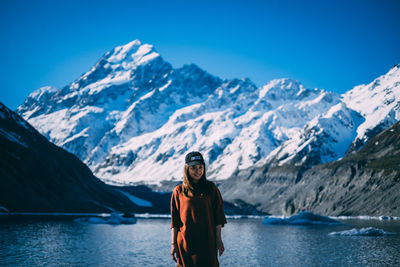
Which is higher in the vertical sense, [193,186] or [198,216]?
[193,186]

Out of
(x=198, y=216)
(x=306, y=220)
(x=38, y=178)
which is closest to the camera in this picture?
(x=198, y=216)

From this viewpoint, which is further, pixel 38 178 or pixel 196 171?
pixel 38 178

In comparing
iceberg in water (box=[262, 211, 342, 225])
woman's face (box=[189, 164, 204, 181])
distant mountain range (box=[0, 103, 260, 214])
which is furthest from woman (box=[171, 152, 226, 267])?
distant mountain range (box=[0, 103, 260, 214])

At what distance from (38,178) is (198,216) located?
14927cm

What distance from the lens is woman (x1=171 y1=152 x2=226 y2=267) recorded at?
12383mm

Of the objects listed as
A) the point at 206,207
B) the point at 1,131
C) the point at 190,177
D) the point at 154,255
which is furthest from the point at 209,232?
the point at 1,131

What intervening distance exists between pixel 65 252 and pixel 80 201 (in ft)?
416

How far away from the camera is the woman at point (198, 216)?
12383mm

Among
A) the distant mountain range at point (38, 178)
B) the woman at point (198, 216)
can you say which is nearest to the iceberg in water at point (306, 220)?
the distant mountain range at point (38, 178)

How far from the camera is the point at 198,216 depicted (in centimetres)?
1239

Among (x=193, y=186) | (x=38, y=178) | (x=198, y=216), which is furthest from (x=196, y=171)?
(x=38, y=178)

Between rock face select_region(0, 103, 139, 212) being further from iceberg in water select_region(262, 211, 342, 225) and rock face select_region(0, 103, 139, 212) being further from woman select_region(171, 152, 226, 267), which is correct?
woman select_region(171, 152, 226, 267)

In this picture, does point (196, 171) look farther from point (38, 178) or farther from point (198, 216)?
point (38, 178)

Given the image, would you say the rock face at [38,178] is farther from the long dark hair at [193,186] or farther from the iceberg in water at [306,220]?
the long dark hair at [193,186]
